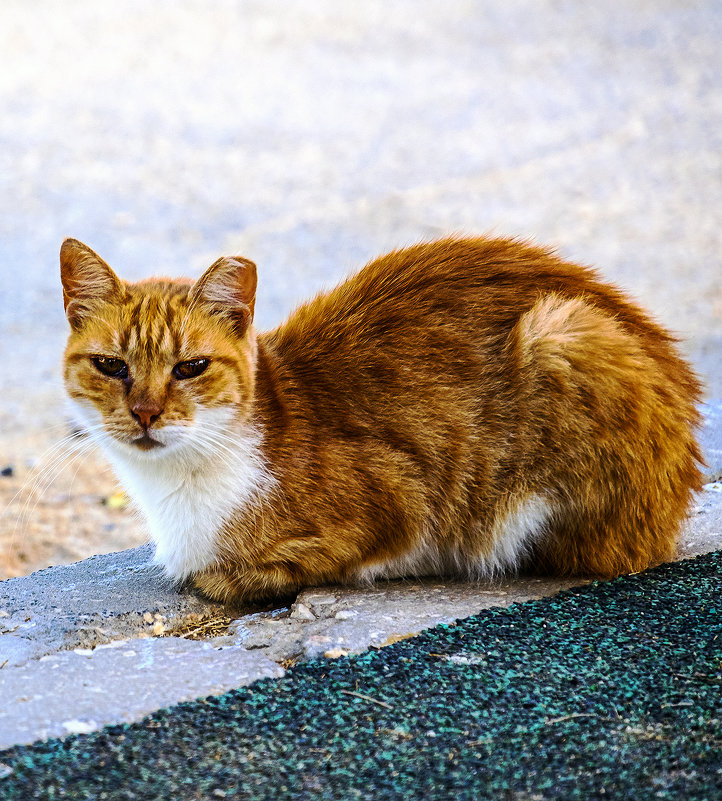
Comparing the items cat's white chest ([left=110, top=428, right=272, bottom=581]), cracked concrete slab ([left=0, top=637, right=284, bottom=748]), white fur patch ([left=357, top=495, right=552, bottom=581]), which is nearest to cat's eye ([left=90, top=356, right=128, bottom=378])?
cat's white chest ([left=110, top=428, right=272, bottom=581])

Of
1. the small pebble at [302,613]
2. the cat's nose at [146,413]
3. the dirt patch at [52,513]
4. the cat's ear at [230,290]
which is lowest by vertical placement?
the dirt patch at [52,513]

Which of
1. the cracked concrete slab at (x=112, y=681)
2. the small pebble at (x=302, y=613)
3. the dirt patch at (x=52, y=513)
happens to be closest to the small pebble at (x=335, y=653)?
the cracked concrete slab at (x=112, y=681)

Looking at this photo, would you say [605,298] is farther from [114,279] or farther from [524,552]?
[114,279]

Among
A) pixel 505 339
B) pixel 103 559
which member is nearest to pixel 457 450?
pixel 505 339

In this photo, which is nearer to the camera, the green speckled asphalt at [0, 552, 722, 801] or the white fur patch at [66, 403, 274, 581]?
the green speckled asphalt at [0, 552, 722, 801]

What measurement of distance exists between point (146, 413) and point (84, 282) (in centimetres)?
41

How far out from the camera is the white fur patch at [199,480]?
2.42 meters

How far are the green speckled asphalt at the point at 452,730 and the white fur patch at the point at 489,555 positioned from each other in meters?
0.33

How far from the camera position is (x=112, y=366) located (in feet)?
7.75

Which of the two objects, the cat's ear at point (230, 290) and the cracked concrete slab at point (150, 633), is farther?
the cat's ear at point (230, 290)

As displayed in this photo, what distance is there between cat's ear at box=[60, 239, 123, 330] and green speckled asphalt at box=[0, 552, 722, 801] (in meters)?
1.04

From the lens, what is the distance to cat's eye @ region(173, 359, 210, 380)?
2.36m

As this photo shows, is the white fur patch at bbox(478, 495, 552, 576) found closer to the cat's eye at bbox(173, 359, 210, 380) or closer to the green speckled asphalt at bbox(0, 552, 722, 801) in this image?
the green speckled asphalt at bbox(0, 552, 722, 801)

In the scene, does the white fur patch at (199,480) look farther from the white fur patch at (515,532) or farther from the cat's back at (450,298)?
the white fur patch at (515,532)
